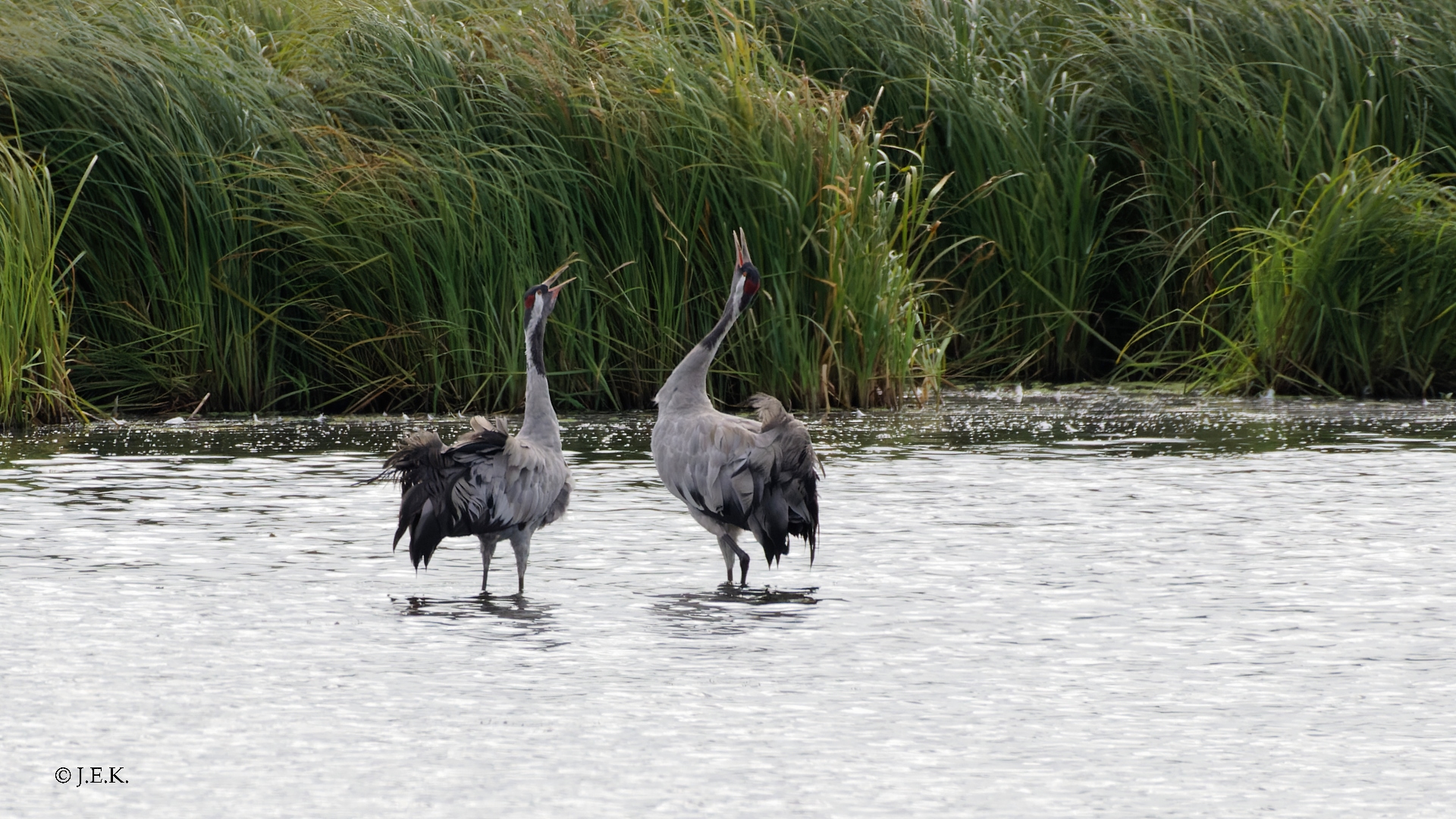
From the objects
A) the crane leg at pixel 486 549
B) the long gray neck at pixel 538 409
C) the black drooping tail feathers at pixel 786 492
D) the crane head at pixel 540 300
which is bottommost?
the crane leg at pixel 486 549

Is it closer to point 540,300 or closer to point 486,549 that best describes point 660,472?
point 486,549

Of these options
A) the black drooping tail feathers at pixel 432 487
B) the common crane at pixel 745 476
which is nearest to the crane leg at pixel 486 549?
the black drooping tail feathers at pixel 432 487

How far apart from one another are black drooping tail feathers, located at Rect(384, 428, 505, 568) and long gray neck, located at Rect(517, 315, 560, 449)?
0.46m

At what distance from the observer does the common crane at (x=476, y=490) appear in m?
6.64

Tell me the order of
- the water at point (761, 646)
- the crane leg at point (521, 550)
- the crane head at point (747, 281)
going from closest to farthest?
the water at point (761, 646), the crane leg at point (521, 550), the crane head at point (747, 281)

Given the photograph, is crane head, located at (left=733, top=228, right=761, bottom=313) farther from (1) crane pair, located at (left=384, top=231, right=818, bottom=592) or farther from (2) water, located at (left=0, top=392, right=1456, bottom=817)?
(2) water, located at (left=0, top=392, right=1456, bottom=817)

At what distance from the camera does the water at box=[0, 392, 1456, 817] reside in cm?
448

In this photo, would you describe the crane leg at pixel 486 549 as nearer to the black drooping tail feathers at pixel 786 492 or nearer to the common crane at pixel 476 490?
the common crane at pixel 476 490

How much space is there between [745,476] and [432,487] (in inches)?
41.2

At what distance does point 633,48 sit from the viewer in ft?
37.6

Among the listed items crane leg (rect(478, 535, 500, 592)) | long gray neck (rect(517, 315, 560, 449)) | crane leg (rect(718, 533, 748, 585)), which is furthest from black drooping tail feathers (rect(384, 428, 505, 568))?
crane leg (rect(718, 533, 748, 585))

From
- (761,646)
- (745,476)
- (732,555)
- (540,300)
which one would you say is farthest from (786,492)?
(540,300)

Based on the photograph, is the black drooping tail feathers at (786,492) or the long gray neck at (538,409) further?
the long gray neck at (538,409)

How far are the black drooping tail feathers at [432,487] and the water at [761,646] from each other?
208mm
